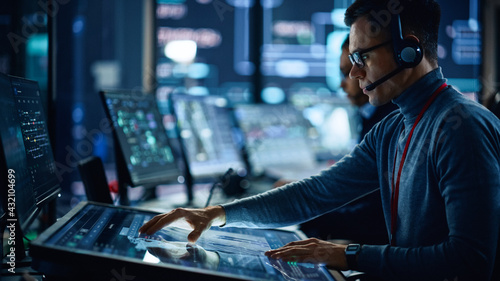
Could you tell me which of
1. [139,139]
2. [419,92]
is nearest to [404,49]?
[419,92]

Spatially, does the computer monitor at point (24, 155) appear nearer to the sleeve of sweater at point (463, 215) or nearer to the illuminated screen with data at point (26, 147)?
the illuminated screen with data at point (26, 147)

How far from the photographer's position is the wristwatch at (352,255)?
922 millimetres

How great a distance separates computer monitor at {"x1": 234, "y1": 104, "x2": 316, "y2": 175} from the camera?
280 cm

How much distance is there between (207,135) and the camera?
2428mm

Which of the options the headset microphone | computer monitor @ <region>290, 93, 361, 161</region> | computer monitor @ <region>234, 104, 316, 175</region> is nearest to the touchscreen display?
the headset microphone

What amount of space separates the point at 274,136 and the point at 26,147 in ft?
6.74

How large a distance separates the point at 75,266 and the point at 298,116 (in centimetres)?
255

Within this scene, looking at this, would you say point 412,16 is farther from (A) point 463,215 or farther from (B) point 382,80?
(A) point 463,215

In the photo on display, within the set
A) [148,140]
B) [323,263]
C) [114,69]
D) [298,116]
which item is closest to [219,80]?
[114,69]

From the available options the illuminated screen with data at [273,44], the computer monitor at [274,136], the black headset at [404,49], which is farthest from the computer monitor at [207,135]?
the illuminated screen with data at [273,44]

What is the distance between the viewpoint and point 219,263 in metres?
0.81

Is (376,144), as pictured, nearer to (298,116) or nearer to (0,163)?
(0,163)

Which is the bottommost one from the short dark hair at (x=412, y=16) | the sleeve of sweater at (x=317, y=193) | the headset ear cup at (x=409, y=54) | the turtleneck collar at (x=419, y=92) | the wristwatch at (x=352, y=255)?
the wristwatch at (x=352, y=255)

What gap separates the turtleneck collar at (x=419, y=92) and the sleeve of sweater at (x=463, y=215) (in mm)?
178
